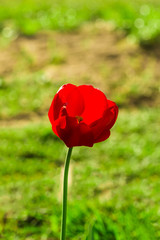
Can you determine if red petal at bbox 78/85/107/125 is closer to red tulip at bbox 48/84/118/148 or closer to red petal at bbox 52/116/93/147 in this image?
red tulip at bbox 48/84/118/148

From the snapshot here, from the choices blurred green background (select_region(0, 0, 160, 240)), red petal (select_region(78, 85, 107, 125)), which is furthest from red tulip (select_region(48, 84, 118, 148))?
blurred green background (select_region(0, 0, 160, 240))

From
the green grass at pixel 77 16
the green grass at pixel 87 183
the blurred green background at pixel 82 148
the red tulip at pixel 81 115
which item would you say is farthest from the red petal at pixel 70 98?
the green grass at pixel 77 16

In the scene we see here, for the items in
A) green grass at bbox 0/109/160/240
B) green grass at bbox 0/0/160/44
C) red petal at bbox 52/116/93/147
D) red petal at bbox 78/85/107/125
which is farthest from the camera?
green grass at bbox 0/0/160/44

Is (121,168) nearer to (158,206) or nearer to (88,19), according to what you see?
(158,206)

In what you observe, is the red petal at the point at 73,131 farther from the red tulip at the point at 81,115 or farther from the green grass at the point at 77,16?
the green grass at the point at 77,16

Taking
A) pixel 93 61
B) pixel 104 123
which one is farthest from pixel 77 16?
pixel 104 123
